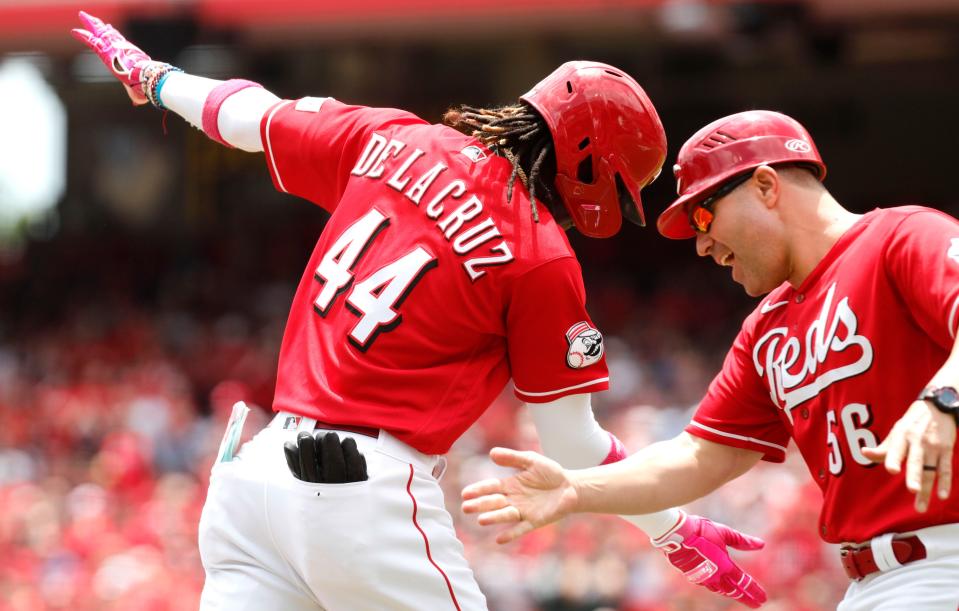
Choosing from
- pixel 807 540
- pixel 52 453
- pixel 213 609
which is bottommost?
pixel 52 453

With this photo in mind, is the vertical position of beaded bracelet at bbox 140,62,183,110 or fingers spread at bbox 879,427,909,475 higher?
beaded bracelet at bbox 140,62,183,110

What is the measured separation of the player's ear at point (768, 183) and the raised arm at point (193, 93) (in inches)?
50.2

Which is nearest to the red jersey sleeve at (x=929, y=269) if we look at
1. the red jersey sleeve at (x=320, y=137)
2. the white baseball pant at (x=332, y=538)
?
the white baseball pant at (x=332, y=538)

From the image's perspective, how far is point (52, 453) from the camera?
1197 centimetres

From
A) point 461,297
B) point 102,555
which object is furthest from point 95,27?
point 102,555

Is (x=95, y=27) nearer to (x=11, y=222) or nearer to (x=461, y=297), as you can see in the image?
(x=461, y=297)

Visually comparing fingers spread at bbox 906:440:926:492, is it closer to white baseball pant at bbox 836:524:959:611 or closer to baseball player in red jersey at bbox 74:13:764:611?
white baseball pant at bbox 836:524:959:611

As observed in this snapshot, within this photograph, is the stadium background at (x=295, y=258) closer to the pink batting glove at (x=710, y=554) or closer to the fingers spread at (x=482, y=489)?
the pink batting glove at (x=710, y=554)

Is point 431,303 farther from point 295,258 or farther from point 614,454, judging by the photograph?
point 295,258

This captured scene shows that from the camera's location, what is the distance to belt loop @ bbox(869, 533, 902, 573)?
2916 millimetres

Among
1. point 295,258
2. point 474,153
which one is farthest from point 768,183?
point 295,258

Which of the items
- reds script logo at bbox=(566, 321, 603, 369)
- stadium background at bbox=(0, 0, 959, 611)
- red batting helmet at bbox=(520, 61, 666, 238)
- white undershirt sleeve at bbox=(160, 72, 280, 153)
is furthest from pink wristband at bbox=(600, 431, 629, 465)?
stadium background at bbox=(0, 0, 959, 611)

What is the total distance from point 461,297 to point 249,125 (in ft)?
2.65

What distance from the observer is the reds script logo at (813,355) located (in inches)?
117
